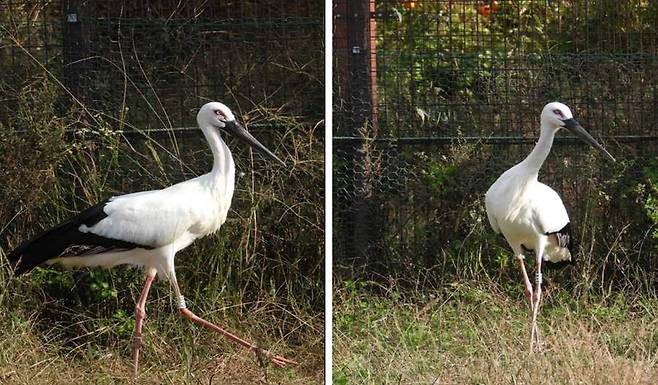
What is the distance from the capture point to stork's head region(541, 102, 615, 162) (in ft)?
13.1

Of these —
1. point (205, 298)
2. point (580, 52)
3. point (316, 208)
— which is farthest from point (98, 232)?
point (580, 52)

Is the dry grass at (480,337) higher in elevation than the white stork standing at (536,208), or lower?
lower

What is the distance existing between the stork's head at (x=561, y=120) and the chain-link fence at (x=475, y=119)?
2 cm

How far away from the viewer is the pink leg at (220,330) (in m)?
4.04

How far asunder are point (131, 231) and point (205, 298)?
310mm

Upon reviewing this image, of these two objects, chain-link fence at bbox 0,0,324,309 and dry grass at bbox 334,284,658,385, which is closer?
dry grass at bbox 334,284,658,385

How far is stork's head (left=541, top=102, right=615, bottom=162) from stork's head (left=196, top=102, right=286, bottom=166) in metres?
0.87

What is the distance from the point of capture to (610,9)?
401 cm

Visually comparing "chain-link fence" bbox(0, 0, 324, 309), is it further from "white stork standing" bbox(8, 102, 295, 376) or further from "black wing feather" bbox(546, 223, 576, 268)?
"black wing feather" bbox(546, 223, 576, 268)

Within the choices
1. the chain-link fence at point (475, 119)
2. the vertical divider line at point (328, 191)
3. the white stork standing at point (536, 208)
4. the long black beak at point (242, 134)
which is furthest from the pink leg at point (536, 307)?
the long black beak at point (242, 134)

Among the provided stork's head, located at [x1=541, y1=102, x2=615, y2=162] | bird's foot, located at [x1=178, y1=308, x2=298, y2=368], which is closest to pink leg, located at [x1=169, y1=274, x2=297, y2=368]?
bird's foot, located at [x1=178, y1=308, x2=298, y2=368]

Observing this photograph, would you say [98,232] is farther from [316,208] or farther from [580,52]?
[580,52]

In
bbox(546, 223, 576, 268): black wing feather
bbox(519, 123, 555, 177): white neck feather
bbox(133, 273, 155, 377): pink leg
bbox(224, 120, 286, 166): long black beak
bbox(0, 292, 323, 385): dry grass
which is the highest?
bbox(224, 120, 286, 166): long black beak

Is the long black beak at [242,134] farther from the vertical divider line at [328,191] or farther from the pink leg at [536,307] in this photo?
the pink leg at [536,307]
